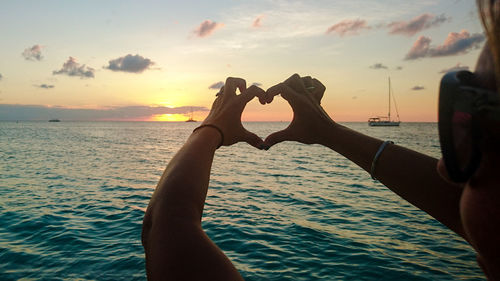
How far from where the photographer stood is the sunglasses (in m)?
0.90

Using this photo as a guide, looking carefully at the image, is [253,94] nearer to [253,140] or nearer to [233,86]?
[233,86]

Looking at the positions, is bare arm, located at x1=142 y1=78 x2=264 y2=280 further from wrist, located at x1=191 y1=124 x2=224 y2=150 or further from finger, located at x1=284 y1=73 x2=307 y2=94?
finger, located at x1=284 y1=73 x2=307 y2=94

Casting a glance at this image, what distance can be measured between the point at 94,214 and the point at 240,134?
1078cm

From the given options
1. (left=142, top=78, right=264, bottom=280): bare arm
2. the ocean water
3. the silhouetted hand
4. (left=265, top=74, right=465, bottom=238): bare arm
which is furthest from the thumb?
the ocean water

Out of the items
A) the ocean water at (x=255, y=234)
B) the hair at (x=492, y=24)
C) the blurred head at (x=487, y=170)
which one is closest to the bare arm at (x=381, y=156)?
the blurred head at (x=487, y=170)

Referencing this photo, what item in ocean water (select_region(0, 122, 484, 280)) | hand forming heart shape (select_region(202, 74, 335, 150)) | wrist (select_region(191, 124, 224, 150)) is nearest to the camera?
wrist (select_region(191, 124, 224, 150))

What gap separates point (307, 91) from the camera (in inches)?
126

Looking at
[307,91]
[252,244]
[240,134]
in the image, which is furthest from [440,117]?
[252,244]

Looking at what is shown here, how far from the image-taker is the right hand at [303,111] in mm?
2900

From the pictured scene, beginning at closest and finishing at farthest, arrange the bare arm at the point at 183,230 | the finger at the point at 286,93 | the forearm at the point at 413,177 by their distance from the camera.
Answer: the bare arm at the point at 183,230, the forearm at the point at 413,177, the finger at the point at 286,93

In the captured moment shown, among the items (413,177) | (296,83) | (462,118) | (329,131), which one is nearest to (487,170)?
(462,118)

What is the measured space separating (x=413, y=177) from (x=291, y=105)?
1446 millimetres

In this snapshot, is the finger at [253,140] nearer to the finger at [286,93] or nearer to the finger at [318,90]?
the finger at [286,93]

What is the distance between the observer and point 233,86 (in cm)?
309
